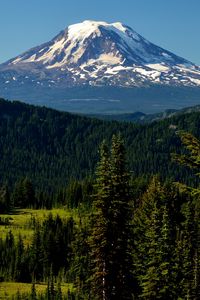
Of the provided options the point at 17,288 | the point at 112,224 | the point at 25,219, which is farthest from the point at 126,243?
the point at 25,219

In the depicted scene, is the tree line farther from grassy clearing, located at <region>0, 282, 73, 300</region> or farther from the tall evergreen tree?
grassy clearing, located at <region>0, 282, 73, 300</region>

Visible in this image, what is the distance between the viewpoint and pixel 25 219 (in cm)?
17062

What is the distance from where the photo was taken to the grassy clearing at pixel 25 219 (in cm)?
15200

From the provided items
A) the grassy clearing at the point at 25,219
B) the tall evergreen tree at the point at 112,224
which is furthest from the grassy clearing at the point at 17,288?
the tall evergreen tree at the point at 112,224

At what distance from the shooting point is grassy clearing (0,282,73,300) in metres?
111

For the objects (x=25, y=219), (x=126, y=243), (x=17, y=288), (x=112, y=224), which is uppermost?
(x=112, y=224)

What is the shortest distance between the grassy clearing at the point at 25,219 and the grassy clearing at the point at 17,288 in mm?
22191

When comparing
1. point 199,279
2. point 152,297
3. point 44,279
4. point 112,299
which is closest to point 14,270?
point 44,279

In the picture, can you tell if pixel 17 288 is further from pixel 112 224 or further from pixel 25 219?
pixel 112 224

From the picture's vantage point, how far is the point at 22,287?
392 ft

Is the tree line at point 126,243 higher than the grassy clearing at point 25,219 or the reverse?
higher

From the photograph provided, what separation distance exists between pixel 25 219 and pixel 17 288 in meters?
53.4

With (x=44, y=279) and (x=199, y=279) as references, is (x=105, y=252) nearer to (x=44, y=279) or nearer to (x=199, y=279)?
(x=199, y=279)

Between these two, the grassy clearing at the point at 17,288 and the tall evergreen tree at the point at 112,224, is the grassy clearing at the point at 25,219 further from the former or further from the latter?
the tall evergreen tree at the point at 112,224
